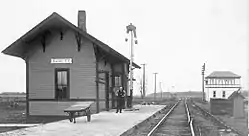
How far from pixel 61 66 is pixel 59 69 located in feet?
0.68

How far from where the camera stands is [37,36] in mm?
22484

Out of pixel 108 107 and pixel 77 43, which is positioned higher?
pixel 77 43

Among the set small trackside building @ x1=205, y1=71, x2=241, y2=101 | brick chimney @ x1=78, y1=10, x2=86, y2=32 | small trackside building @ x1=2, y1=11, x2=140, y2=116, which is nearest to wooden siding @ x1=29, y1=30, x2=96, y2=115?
small trackside building @ x1=2, y1=11, x2=140, y2=116

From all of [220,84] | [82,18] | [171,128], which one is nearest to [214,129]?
→ [171,128]

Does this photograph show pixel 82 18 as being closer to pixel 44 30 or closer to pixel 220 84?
pixel 44 30

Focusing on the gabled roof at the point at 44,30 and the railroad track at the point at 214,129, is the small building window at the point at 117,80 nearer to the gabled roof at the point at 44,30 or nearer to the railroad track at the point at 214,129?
the gabled roof at the point at 44,30

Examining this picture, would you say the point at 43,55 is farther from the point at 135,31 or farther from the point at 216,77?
the point at 216,77

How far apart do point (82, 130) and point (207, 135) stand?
4185 millimetres

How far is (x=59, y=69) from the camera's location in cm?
2259

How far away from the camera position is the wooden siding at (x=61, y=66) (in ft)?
73.7

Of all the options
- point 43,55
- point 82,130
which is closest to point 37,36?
point 43,55

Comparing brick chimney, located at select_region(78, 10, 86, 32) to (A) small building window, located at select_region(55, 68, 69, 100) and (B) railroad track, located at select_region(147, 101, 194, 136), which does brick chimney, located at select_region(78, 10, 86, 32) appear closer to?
(A) small building window, located at select_region(55, 68, 69, 100)

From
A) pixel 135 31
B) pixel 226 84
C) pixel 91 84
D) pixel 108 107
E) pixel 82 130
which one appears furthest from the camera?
pixel 226 84

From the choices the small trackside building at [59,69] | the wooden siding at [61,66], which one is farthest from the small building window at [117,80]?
the wooden siding at [61,66]
